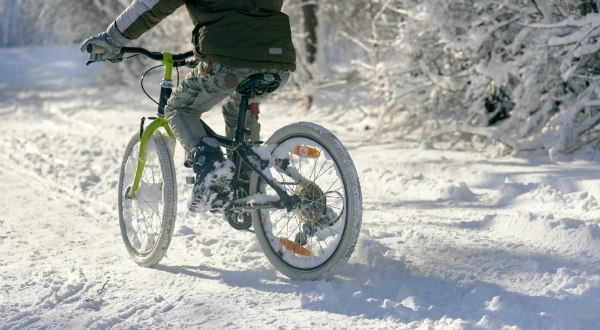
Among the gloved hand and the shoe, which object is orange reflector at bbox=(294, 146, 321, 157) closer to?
the shoe

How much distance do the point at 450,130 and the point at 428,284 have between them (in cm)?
313

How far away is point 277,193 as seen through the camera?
96.8 inches

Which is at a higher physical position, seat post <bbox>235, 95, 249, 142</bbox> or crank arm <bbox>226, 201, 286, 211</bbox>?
seat post <bbox>235, 95, 249, 142</bbox>

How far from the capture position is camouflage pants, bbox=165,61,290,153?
241cm

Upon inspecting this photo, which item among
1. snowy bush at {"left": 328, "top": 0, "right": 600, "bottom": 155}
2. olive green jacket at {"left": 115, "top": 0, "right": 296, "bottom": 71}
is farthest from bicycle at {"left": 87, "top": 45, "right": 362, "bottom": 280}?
snowy bush at {"left": 328, "top": 0, "right": 600, "bottom": 155}

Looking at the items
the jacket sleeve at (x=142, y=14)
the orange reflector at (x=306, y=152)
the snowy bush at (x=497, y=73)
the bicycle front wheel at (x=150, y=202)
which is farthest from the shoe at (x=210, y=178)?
the snowy bush at (x=497, y=73)

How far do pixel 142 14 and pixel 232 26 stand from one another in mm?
470

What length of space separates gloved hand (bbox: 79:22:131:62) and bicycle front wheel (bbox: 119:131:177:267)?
20.8 inches

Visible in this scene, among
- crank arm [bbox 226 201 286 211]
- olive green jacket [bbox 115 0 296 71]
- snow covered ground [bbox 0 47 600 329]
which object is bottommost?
snow covered ground [bbox 0 47 600 329]

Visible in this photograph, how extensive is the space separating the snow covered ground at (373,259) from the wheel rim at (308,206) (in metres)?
0.15

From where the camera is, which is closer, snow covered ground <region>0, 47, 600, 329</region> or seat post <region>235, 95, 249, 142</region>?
snow covered ground <region>0, 47, 600, 329</region>

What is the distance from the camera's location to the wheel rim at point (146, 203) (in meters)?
2.85

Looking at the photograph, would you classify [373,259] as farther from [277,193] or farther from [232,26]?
[232,26]

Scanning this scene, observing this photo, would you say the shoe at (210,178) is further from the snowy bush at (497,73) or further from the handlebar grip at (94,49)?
the snowy bush at (497,73)
